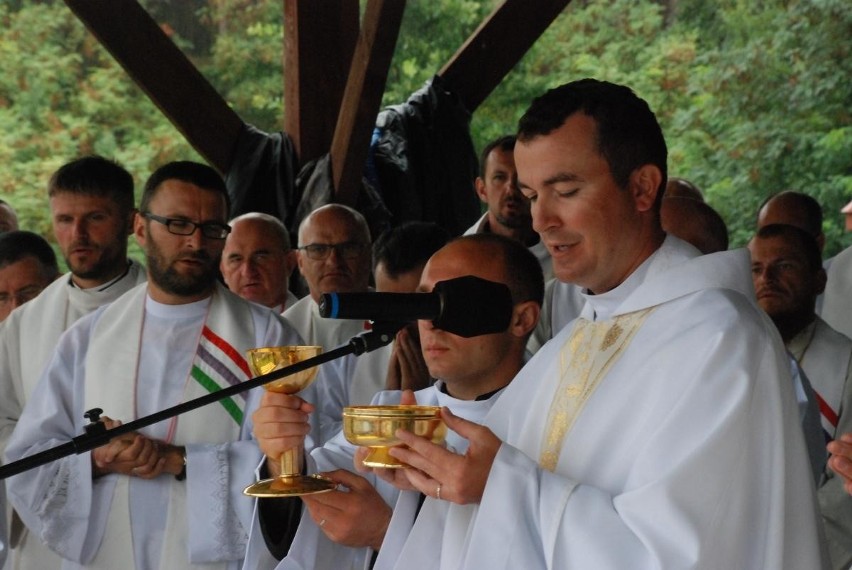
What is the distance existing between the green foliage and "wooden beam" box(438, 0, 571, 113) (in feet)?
19.4

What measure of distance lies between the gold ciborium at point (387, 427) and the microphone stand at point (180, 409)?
239mm

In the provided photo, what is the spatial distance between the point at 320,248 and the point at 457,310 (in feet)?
11.6

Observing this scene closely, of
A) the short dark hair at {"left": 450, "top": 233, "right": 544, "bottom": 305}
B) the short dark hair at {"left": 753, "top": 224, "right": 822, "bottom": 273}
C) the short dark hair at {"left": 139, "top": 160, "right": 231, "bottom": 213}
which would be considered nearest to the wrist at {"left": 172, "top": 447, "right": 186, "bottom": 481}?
the short dark hair at {"left": 139, "top": 160, "right": 231, "bottom": 213}

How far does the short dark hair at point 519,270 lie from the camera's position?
385 cm

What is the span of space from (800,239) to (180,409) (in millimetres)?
3402

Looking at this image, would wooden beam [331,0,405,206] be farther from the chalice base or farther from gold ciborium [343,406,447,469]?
gold ciborium [343,406,447,469]

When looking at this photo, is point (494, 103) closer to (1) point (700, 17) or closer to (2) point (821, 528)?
(1) point (700, 17)

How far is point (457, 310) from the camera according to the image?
8.95ft

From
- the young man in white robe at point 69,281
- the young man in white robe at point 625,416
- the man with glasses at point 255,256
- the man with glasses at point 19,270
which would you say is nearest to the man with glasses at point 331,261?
the man with glasses at point 255,256

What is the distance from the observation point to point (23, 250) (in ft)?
20.0

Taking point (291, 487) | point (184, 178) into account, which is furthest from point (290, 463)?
point (184, 178)

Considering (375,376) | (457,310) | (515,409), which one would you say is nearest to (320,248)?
(375,376)

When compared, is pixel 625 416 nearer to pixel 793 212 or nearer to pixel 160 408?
pixel 160 408

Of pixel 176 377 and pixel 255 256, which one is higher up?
pixel 255 256
